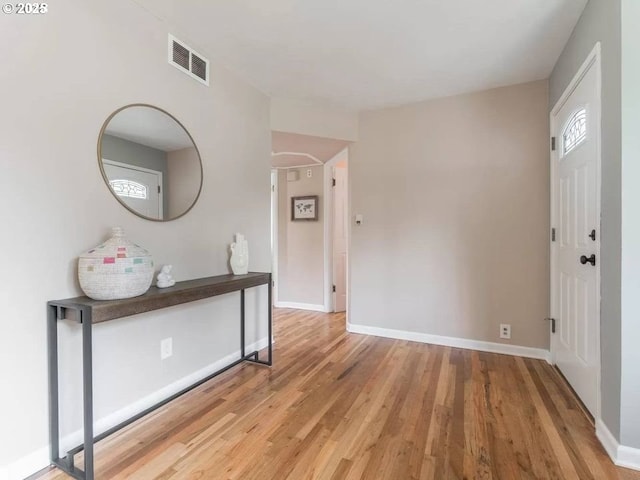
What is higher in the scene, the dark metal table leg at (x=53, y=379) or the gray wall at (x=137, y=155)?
Answer: the gray wall at (x=137, y=155)

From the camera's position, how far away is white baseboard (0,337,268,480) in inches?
52.2

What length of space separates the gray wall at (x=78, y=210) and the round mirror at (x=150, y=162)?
54mm

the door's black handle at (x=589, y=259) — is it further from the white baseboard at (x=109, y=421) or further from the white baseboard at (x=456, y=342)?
the white baseboard at (x=109, y=421)

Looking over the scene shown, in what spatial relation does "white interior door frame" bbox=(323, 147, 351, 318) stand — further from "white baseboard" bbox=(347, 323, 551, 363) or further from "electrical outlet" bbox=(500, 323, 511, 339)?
"electrical outlet" bbox=(500, 323, 511, 339)

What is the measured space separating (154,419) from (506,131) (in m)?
3.39

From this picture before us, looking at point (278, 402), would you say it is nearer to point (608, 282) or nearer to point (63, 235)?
point (63, 235)

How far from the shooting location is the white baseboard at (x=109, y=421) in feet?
4.35

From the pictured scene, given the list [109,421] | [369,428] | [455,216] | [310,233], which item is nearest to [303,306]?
[310,233]

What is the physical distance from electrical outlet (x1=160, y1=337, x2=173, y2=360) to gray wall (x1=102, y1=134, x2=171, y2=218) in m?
0.80

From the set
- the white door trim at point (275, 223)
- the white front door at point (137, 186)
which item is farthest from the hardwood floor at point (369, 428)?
the white door trim at point (275, 223)

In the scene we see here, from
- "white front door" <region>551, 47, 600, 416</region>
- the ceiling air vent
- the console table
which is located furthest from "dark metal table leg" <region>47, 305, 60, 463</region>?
"white front door" <region>551, 47, 600, 416</region>

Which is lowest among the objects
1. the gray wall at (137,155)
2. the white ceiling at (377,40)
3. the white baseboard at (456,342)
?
the white baseboard at (456,342)

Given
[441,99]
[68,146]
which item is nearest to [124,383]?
[68,146]

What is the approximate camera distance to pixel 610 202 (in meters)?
1.53
